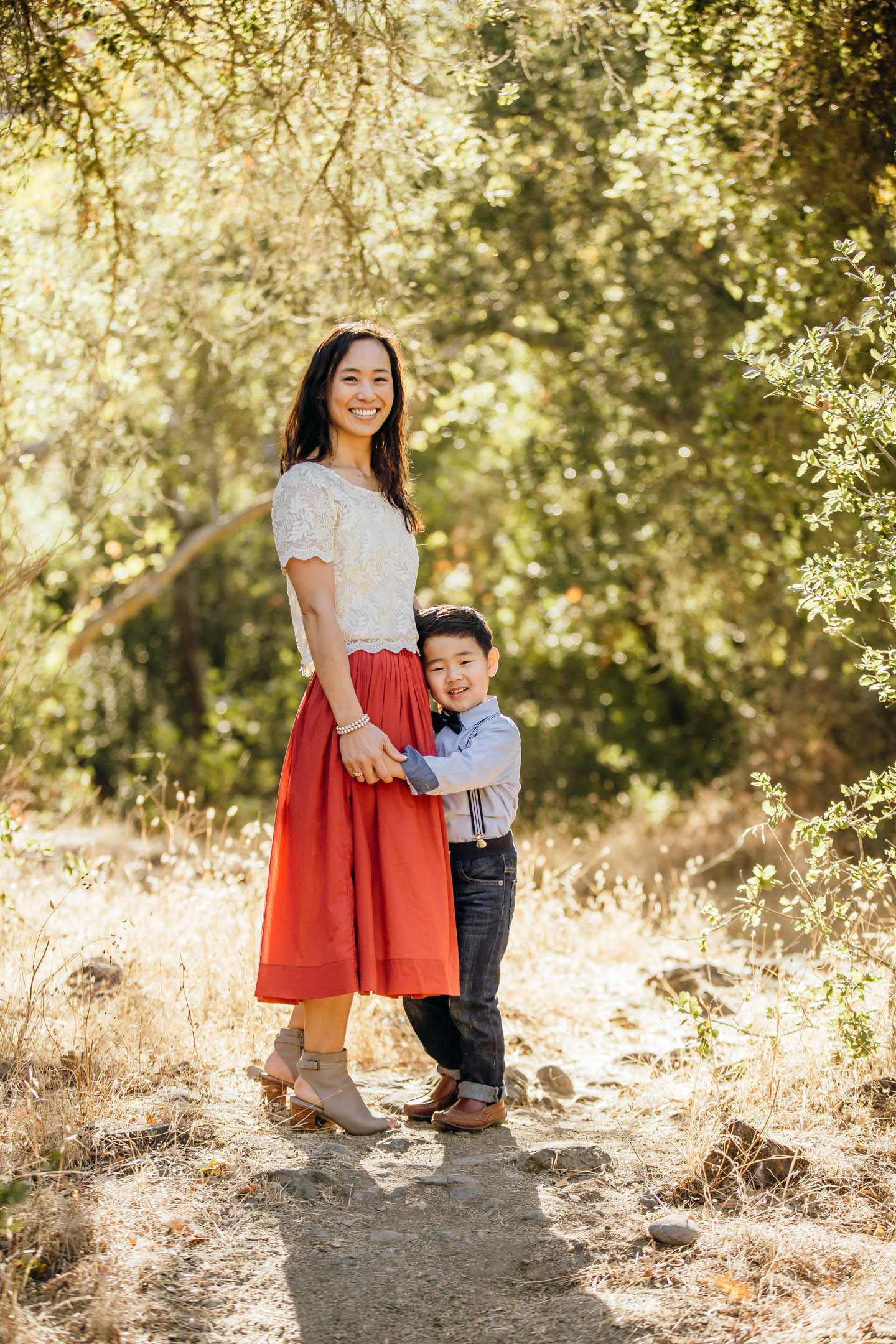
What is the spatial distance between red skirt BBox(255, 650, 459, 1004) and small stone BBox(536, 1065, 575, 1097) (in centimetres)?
91

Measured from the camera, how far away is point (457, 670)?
316 cm

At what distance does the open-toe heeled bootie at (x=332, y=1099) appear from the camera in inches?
116

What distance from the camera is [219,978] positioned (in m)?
3.83

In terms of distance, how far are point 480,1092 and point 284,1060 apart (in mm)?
534

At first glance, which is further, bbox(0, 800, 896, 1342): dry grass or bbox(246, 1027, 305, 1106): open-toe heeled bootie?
bbox(246, 1027, 305, 1106): open-toe heeled bootie

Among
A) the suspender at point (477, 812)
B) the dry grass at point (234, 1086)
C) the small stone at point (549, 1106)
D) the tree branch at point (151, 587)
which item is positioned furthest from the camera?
the tree branch at point (151, 587)

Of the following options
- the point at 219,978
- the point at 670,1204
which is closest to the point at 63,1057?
the point at 219,978

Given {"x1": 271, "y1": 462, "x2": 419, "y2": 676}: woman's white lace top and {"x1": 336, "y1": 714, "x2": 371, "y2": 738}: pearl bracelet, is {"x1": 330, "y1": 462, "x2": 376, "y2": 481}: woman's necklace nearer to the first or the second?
{"x1": 271, "y1": 462, "x2": 419, "y2": 676}: woman's white lace top

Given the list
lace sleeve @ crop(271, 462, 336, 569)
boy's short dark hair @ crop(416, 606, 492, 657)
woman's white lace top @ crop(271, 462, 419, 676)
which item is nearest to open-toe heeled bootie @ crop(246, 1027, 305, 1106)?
woman's white lace top @ crop(271, 462, 419, 676)

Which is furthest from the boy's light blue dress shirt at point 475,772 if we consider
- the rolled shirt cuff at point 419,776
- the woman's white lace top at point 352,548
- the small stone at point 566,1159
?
the small stone at point 566,1159

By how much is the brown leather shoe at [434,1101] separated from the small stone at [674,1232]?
882 mm

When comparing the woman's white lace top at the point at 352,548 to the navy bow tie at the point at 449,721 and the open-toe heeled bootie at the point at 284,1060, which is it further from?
the open-toe heeled bootie at the point at 284,1060

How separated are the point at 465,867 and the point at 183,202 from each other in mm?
3177

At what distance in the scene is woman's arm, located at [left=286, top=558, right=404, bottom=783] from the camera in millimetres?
2850
